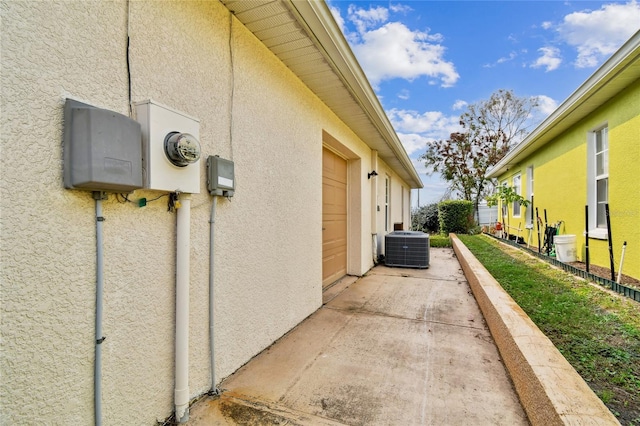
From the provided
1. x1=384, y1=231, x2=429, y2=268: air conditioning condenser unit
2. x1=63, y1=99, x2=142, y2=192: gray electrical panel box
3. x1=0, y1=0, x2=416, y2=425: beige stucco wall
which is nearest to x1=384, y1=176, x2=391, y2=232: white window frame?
x1=384, y1=231, x2=429, y2=268: air conditioning condenser unit

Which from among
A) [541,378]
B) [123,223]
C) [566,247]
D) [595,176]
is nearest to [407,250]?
[566,247]

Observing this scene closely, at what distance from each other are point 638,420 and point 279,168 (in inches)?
125

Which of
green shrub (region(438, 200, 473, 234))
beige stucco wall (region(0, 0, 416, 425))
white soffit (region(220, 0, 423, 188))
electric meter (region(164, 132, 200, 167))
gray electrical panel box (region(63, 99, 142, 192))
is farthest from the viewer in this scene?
green shrub (region(438, 200, 473, 234))

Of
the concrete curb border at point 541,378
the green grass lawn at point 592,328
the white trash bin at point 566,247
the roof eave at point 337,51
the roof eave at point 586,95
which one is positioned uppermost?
the roof eave at point 586,95

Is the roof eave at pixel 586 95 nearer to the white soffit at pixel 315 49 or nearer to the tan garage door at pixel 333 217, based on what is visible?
the white soffit at pixel 315 49

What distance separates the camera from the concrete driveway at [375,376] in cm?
194

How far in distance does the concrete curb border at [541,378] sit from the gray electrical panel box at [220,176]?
93.0 inches

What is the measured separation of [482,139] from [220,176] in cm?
2417

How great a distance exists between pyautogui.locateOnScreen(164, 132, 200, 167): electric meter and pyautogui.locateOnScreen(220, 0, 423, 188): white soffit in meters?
1.24

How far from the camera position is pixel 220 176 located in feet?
7.11

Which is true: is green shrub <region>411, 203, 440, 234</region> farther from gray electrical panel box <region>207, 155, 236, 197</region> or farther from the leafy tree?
gray electrical panel box <region>207, 155, 236, 197</region>

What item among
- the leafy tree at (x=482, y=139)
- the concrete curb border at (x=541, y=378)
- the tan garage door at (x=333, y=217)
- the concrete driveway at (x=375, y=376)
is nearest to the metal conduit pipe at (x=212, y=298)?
the concrete driveway at (x=375, y=376)

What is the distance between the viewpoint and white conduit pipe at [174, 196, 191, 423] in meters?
1.84

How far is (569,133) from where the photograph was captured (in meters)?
7.06
